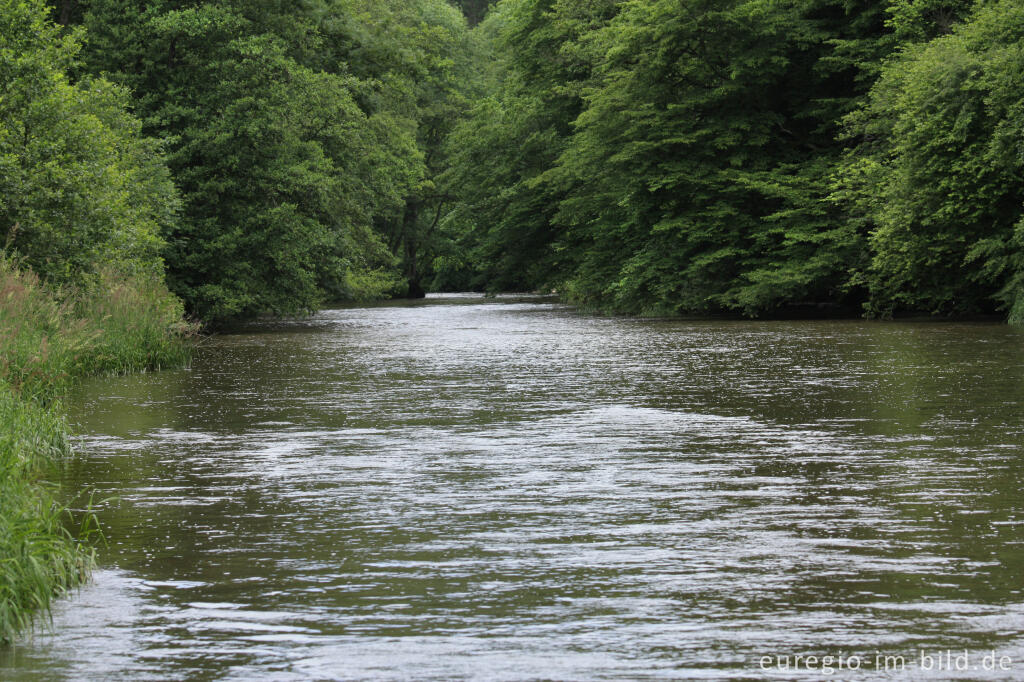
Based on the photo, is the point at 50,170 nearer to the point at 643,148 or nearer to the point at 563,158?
the point at 643,148

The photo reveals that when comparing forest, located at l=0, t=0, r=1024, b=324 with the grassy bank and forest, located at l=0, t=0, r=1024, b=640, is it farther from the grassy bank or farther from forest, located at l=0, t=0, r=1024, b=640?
the grassy bank

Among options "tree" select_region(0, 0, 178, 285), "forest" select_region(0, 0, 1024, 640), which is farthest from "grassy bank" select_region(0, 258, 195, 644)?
"tree" select_region(0, 0, 178, 285)

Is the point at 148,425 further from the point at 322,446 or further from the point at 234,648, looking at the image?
the point at 234,648

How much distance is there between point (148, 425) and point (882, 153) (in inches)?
1140

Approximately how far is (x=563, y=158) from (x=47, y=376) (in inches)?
1390

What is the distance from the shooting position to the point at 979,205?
32312mm

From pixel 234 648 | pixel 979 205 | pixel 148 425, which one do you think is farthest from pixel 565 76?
pixel 234 648

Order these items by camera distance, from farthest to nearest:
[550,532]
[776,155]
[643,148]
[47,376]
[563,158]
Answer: [563,158]
[776,155]
[643,148]
[47,376]
[550,532]

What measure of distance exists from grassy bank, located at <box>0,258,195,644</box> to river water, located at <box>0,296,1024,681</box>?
9.7 inches

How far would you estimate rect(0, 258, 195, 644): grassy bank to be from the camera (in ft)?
22.8

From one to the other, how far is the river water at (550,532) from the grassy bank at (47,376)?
0.81 feet

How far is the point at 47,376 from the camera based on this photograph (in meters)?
15.9

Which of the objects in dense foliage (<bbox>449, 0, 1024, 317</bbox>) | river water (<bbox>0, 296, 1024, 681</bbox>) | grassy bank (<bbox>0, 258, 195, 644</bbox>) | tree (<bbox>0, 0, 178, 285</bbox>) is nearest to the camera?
river water (<bbox>0, 296, 1024, 681</bbox>)

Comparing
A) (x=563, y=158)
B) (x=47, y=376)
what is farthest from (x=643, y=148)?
(x=47, y=376)
